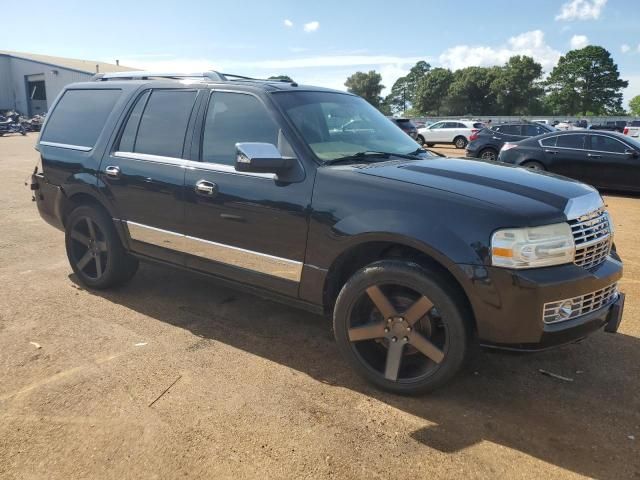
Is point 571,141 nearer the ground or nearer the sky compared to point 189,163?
nearer the ground

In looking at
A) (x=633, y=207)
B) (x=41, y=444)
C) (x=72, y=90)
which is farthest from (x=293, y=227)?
(x=633, y=207)

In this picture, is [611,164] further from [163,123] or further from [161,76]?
[163,123]

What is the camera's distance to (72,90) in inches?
201

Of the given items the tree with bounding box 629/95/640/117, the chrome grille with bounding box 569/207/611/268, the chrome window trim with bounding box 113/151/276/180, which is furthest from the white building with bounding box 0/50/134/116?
the tree with bounding box 629/95/640/117

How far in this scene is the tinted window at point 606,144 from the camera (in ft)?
37.0

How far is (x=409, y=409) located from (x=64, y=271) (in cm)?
407

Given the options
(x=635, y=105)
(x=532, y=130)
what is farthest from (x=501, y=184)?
(x=635, y=105)

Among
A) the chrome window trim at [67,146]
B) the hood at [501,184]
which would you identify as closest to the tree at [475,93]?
the chrome window trim at [67,146]

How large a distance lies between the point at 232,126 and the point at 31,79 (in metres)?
65.1

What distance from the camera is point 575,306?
283 cm

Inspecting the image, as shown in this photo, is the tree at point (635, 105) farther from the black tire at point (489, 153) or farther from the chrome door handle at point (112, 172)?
the chrome door handle at point (112, 172)

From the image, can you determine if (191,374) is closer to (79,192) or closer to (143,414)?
(143,414)

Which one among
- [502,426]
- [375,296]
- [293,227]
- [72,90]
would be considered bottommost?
[502,426]

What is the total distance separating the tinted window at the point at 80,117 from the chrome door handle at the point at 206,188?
1480 mm
